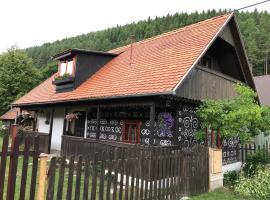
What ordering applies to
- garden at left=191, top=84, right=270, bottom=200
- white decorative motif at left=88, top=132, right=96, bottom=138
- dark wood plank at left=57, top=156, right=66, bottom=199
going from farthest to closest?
white decorative motif at left=88, top=132, right=96, bottom=138 < garden at left=191, top=84, right=270, bottom=200 < dark wood plank at left=57, top=156, right=66, bottom=199

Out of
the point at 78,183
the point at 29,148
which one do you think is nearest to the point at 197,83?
the point at 78,183

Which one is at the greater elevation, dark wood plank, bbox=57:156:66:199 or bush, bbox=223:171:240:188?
dark wood plank, bbox=57:156:66:199

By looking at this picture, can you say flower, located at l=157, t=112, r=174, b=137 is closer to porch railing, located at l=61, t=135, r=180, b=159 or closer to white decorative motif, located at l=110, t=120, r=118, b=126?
porch railing, located at l=61, t=135, r=180, b=159

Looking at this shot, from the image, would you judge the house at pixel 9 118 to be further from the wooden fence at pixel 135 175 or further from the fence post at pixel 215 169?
the wooden fence at pixel 135 175

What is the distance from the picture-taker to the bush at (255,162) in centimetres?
1220

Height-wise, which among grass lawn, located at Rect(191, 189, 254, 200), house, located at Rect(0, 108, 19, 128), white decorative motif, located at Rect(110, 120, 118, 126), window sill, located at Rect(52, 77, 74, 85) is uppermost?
window sill, located at Rect(52, 77, 74, 85)

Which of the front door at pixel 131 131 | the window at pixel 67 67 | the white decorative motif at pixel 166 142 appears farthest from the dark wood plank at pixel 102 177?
the window at pixel 67 67

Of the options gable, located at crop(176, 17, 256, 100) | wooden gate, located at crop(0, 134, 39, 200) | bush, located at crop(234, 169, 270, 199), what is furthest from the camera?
gable, located at crop(176, 17, 256, 100)

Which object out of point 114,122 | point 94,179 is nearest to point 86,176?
point 94,179

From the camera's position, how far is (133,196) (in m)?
7.02

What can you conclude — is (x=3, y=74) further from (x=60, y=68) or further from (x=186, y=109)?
(x=186, y=109)

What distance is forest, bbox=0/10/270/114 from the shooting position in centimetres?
4079

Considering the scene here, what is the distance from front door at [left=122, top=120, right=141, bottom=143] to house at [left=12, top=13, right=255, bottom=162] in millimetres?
41

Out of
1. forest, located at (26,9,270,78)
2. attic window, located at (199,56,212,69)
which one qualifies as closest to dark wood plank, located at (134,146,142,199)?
attic window, located at (199,56,212,69)
